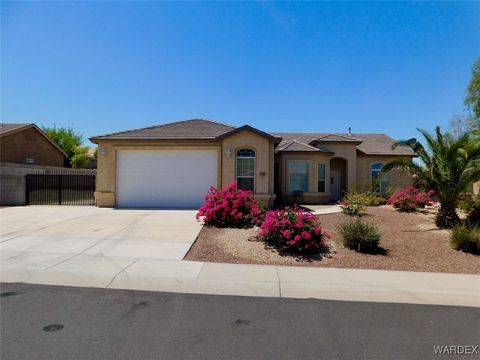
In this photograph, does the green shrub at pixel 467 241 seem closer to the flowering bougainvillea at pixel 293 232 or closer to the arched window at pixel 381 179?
the flowering bougainvillea at pixel 293 232

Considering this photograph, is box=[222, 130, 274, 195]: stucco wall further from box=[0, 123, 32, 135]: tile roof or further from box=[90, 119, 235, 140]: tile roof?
box=[0, 123, 32, 135]: tile roof

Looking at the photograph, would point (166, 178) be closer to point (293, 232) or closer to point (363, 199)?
Result: point (293, 232)

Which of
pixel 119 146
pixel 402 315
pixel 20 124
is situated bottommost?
pixel 402 315

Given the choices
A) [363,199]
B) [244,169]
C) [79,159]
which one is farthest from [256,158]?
[79,159]

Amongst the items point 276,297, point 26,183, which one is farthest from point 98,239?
point 26,183

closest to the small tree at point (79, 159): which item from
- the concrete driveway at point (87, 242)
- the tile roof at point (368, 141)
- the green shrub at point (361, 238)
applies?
the tile roof at point (368, 141)

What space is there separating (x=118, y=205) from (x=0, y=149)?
14.6 meters

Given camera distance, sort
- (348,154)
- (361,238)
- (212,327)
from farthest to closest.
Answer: (348,154)
(361,238)
(212,327)

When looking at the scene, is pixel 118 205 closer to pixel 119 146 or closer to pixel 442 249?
pixel 119 146

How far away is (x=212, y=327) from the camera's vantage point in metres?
4.05

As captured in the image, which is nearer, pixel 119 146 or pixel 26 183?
pixel 119 146

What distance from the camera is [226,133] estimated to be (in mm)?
15242

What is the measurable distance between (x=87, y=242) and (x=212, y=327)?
6.00 meters

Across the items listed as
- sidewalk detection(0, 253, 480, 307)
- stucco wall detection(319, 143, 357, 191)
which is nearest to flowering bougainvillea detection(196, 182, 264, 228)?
sidewalk detection(0, 253, 480, 307)
